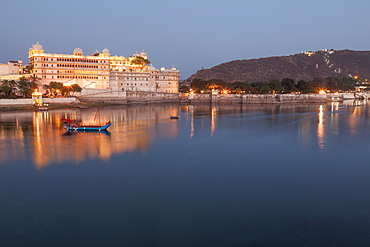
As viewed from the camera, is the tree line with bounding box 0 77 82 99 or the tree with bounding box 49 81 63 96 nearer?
the tree line with bounding box 0 77 82 99

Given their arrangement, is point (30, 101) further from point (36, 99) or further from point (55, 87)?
point (55, 87)

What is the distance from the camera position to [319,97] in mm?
87000

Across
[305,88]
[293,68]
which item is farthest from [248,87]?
[293,68]

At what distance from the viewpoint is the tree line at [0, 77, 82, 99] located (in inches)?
2282

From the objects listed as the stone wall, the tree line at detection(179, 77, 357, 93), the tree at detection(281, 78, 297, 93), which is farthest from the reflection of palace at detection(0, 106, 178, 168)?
the tree at detection(281, 78, 297, 93)

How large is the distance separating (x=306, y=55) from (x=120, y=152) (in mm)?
198871

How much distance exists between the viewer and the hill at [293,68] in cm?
16662

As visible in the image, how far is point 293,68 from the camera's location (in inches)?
6909

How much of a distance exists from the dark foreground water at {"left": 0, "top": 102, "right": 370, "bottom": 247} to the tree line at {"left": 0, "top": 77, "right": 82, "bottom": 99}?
36.3 m

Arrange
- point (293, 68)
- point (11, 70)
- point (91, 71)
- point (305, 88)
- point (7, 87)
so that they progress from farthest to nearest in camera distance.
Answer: point (293, 68) < point (305, 88) < point (11, 70) < point (91, 71) < point (7, 87)

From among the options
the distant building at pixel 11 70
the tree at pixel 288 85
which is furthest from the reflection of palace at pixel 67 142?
the tree at pixel 288 85

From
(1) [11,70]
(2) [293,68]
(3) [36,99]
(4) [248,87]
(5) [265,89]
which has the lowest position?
(3) [36,99]

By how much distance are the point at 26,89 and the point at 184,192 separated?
53.9m

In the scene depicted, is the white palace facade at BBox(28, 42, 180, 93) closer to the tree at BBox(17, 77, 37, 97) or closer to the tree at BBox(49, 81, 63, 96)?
Answer: the tree at BBox(49, 81, 63, 96)
